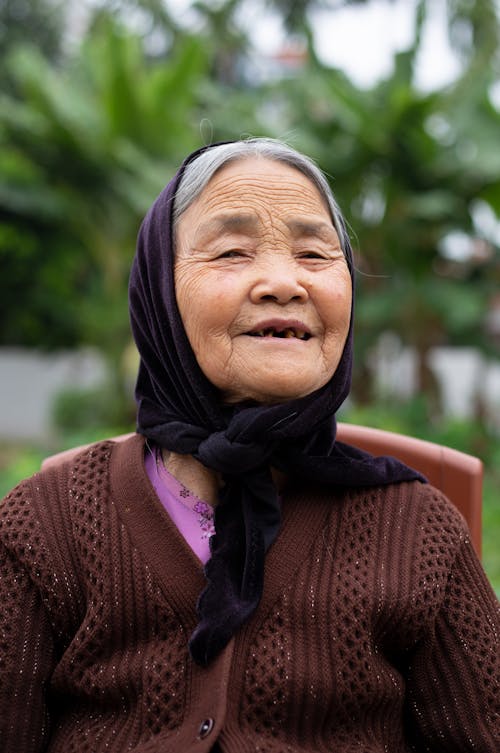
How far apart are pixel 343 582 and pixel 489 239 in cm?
671

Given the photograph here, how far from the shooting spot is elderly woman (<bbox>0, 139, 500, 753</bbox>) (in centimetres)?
142

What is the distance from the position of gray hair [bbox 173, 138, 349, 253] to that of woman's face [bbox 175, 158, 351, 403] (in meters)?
0.02

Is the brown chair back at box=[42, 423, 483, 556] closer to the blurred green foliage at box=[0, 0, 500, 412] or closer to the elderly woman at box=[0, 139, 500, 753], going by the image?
the elderly woman at box=[0, 139, 500, 753]

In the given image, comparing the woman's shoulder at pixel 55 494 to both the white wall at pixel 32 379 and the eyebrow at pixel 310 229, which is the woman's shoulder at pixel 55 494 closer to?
the eyebrow at pixel 310 229

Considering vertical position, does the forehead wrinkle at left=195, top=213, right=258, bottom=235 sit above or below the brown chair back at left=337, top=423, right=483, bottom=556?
above

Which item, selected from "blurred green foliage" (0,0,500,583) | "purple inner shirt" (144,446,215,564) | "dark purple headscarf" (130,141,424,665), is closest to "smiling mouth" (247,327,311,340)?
"dark purple headscarf" (130,141,424,665)

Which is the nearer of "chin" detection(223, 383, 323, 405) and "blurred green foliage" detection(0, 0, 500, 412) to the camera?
"chin" detection(223, 383, 323, 405)

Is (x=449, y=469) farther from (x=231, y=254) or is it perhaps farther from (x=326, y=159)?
(x=326, y=159)

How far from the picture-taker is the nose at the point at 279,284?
1435 millimetres

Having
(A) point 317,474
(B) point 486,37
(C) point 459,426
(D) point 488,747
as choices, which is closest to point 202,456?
(A) point 317,474

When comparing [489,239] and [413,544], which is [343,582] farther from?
[489,239]

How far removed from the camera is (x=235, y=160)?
1557 millimetres

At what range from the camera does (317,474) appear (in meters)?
1.53

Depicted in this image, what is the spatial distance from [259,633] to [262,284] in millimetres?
592
